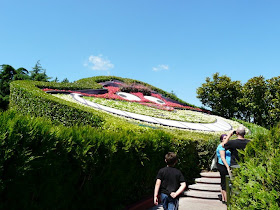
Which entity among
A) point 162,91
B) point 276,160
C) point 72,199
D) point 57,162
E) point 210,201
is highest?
point 162,91

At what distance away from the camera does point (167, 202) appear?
12.4ft

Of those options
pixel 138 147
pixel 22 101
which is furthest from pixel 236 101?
pixel 138 147

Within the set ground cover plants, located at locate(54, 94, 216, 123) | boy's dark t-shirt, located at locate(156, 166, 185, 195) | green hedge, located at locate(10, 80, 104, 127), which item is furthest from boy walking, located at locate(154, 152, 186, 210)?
ground cover plants, located at locate(54, 94, 216, 123)

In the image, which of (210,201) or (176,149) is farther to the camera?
(176,149)

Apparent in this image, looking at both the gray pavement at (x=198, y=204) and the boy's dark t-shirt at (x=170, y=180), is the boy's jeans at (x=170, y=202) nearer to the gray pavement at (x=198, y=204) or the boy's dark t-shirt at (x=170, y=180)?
the boy's dark t-shirt at (x=170, y=180)

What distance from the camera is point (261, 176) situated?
2535 mm

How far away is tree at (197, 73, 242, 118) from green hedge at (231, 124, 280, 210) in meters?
28.9

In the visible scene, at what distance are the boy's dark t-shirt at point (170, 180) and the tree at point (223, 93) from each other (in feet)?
93.3

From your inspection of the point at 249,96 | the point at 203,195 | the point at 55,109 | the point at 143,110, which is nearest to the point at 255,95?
the point at 249,96

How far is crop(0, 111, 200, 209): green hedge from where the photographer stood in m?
2.84

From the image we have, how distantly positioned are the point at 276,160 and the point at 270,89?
104ft

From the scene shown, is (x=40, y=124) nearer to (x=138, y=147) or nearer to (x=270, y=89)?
(x=138, y=147)

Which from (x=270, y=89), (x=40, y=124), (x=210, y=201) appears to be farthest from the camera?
(x=270, y=89)

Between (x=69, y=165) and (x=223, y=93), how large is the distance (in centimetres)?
2965
